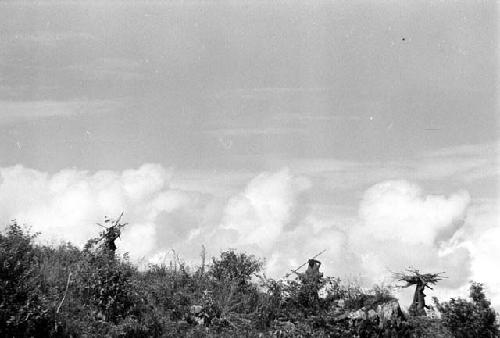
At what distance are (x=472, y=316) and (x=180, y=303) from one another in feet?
43.0

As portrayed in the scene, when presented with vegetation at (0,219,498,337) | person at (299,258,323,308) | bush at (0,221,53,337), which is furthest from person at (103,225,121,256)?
person at (299,258,323,308)

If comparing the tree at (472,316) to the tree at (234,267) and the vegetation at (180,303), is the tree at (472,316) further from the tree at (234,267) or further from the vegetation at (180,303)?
the tree at (234,267)

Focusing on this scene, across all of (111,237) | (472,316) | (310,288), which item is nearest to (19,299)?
(111,237)

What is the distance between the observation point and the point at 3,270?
646 inches

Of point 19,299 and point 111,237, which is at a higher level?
point 111,237

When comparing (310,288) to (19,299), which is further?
(310,288)

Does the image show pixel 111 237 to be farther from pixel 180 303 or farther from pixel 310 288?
pixel 310 288

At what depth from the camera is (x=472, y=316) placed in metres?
23.9

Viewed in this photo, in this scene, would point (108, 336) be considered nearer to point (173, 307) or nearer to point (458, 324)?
point (173, 307)

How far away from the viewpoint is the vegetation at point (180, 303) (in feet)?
56.2

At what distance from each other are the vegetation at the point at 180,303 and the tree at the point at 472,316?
4 centimetres

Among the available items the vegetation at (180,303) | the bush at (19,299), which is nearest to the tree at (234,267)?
the vegetation at (180,303)

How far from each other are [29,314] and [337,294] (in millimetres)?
12748

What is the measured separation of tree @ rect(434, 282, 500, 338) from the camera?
23703 mm
